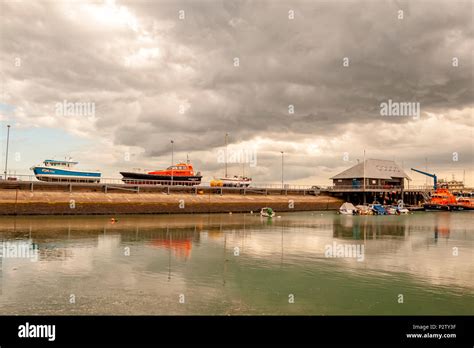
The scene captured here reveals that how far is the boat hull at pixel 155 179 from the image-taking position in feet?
302

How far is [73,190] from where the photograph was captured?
72250 millimetres

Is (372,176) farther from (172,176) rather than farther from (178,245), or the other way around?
(178,245)

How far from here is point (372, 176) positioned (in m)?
111

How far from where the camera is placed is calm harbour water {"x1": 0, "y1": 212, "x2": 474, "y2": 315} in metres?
17.2

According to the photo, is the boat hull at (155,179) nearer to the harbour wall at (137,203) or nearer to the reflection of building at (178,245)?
the harbour wall at (137,203)

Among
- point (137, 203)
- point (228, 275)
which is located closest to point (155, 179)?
point (137, 203)

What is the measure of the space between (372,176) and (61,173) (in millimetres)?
88129

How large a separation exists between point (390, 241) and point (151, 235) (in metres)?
27.7

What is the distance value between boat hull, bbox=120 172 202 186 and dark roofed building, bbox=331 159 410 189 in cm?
4666

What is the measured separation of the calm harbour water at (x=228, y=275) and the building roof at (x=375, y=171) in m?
71.3

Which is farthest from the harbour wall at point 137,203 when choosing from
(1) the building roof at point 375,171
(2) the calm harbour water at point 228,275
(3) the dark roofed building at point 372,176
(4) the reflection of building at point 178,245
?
(4) the reflection of building at point 178,245

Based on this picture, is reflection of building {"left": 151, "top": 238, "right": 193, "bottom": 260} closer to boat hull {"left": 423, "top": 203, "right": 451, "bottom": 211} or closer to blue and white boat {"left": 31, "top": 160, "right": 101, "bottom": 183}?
blue and white boat {"left": 31, "top": 160, "right": 101, "bottom": 183}
